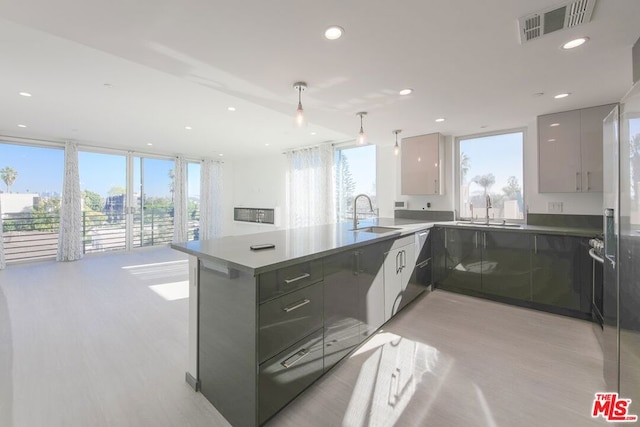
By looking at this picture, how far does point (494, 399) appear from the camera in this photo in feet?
5.35

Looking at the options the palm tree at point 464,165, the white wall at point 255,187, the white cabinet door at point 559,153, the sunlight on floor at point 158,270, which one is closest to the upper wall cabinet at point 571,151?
the white cabinet door at point 559,153

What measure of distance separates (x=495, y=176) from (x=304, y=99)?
2.97 m

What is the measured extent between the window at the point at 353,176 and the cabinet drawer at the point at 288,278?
3.71m

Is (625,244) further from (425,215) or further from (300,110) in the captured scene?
(425,215)

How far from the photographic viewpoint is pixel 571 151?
296 centimetres

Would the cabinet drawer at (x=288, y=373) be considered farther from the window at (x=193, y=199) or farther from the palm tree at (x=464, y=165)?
the window at (x=193, y=199)

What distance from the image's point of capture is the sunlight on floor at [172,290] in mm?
3354

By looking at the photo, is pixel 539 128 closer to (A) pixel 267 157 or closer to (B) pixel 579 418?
(B) pixel 579 418

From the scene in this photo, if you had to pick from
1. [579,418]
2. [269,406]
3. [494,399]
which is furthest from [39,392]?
[579,418]

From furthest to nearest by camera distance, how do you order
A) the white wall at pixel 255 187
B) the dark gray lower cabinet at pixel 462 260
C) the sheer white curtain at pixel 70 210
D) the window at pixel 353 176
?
the white wall at pixel 255 187 < the sheer white curtain at pixel 70 210 < the window at pixel 353 176 < the dark gray lower cabinet at pixel 462 260

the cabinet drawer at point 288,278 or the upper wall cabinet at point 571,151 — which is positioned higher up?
the upper wall cabinet at point 571,151

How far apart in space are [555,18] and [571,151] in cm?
213

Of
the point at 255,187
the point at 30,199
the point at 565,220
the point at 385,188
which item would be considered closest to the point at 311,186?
the point at 385,188

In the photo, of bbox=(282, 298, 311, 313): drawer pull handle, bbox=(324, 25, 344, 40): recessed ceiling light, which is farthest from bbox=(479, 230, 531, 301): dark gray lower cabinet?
bbox=(324, 25, 344, 40): recessed ceiling light
